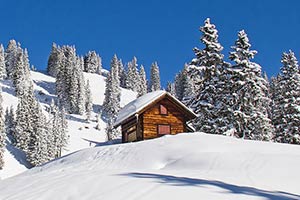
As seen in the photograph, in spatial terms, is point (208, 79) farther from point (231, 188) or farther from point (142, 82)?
point (142, 82)

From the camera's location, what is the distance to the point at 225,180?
13008 mm

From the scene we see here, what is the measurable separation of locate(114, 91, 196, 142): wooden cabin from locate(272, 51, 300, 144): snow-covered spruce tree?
7973mm

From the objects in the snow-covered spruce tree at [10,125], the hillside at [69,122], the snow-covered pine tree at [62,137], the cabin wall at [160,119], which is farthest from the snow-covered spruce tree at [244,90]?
the snow-covered spruce tree at [10,125]

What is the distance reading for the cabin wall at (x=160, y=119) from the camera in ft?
111

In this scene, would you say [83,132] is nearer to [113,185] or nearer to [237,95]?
[237,95]

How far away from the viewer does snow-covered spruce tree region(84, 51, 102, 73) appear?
6619 inches

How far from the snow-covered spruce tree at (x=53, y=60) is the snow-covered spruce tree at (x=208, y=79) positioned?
115186mm

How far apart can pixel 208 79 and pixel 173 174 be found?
72.4 feet

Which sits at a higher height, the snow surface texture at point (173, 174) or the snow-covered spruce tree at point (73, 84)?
the snow-covered spruce tree at point (73, 84)

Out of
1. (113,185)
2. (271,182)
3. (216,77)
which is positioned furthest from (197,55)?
(113,185)

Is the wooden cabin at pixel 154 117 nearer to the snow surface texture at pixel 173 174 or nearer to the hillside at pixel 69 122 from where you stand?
the snow surface texture at pixel 173 174

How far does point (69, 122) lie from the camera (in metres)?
102

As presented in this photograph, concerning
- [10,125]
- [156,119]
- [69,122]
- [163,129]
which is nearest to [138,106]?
[156,119]

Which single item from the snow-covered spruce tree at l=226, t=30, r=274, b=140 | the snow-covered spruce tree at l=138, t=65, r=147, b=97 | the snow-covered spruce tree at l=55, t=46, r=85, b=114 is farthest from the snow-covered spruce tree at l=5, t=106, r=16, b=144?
the snow-covered spruce tree at l=138, t=65, r=147, b=97
